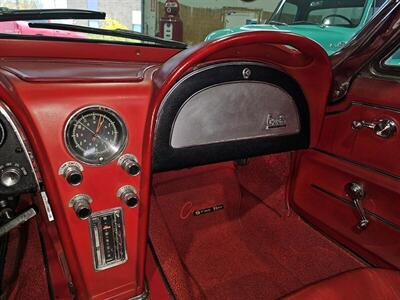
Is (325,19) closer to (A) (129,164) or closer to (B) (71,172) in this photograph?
(A) (129,164)

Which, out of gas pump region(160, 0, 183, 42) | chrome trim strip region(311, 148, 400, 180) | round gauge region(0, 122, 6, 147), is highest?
gas pump region(160, 0, 183, 42)

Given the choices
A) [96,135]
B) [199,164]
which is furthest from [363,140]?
[96,135]

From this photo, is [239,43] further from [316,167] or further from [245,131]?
[316,167]

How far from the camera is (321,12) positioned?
15.0ft

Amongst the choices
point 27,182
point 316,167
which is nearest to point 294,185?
point 316,167

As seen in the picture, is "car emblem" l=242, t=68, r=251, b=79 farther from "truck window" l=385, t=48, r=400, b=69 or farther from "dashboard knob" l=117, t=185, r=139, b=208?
"truck window" l=385, t=48, r=400, b=69

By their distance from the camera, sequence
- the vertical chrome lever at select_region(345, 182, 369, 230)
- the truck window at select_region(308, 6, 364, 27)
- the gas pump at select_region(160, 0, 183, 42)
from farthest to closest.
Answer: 1. the truck window at select_region(308, 6, 364, 27)
2. the gas pump at select_region(160, 0, 183, 42)
3. the vertical chrome lever at select_region(345, 182, 369, 230)

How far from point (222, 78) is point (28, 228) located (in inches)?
58.8

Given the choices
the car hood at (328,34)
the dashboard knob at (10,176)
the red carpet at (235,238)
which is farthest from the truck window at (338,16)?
the dashboard knob at (10,176)

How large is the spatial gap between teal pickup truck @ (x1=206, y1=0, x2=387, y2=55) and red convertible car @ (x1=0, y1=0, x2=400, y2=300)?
2.39 m

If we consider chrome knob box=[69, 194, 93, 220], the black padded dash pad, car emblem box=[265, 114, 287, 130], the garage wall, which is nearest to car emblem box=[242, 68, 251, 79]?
the black padded dash pad

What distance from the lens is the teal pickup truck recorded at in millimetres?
3939

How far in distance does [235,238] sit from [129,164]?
1211 mm

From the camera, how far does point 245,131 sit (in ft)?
4.32
